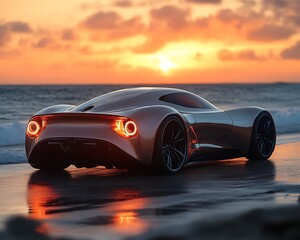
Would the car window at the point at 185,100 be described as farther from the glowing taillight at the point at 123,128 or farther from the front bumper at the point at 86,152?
the front bumper at the point at 86,152

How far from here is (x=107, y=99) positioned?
35.4 ft

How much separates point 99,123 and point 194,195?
221 centimetres

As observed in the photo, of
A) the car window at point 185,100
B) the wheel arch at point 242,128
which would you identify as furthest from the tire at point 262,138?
the car window at point 185,100

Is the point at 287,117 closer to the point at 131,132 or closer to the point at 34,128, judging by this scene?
the point at 34,128

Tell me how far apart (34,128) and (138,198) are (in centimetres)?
302

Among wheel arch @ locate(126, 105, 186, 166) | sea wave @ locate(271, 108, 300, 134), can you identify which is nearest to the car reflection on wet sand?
wheel arch @ locate(126, 105, 186, 166)

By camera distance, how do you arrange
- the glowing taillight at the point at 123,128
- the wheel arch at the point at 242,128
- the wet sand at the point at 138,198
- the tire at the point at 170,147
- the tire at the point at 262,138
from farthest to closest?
the tire at the point at 262,138
the wheel arch at the point at 242,128
the tire at the point at 170,147
the glowing taillight at the point at 123,128
the wet sand at the point at 138,198

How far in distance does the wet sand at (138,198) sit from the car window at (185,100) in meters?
0.89

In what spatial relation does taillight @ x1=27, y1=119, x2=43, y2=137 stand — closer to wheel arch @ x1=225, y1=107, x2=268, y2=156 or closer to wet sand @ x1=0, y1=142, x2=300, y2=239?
wet sand @ x1=0, y1=142, x2=300, y2=239

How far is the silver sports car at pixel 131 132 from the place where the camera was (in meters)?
10.0

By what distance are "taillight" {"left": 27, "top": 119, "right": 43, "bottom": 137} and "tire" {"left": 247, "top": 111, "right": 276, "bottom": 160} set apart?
11.6 feet

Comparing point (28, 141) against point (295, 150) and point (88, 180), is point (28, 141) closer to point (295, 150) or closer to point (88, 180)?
point (88, 180)

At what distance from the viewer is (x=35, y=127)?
35.0 feet

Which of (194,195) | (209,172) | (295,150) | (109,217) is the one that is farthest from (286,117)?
(109,217)
